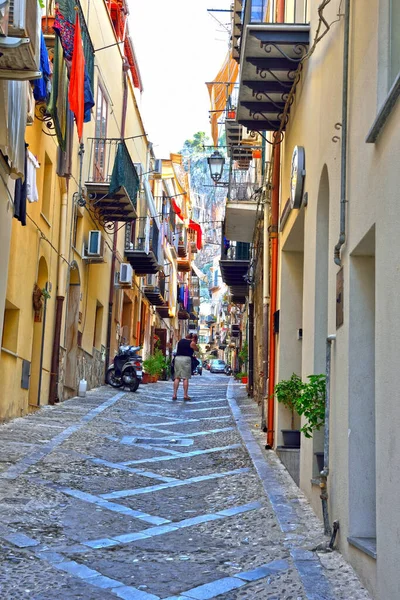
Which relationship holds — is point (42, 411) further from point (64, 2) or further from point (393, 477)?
point (393, 477)

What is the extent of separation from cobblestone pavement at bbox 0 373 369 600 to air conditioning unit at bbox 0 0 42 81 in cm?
408

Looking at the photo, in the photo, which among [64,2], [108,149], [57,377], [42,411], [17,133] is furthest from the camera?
[108,149]

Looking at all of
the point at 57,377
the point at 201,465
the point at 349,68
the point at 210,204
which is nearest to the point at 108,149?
the point at 57,377

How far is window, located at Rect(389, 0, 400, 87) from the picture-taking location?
4.96 m

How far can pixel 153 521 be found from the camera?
6.80 meters

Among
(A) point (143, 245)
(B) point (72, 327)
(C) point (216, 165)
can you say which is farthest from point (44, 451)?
(A) point (143, 245)

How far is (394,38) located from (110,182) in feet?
48.9

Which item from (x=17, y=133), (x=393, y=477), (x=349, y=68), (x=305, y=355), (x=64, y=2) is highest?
(x=64, y=2)

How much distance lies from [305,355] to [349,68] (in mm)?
3129

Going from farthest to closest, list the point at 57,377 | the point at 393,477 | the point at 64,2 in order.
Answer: the point at 57,377, the point at 64,2, the point at 393,477

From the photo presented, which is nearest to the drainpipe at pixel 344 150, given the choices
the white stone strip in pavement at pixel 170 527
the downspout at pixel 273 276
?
the white stone strip in pavement at pixel 170 527

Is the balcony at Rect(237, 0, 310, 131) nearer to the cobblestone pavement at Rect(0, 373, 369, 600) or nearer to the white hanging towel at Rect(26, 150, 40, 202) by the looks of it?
the white hanging towel at Rect(26, 150, 40, 202)

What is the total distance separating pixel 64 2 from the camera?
13766mm

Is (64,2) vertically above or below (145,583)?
above
